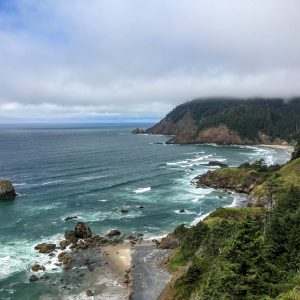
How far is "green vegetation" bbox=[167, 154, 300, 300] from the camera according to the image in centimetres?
2758

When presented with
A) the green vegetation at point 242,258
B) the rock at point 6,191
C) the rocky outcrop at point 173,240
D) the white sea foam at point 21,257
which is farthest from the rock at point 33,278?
the rock at point 6,191

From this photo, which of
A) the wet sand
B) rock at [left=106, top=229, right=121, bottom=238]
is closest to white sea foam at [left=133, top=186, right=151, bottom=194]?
rock at [left=106, top=229, right=121, bottom=238]

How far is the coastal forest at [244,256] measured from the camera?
27641 millimetres

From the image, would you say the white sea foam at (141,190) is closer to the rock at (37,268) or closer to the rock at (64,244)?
the rock at (64,244)

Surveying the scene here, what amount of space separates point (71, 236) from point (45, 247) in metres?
6.23

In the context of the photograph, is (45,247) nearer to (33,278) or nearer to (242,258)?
(33,278)

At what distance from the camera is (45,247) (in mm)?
67438

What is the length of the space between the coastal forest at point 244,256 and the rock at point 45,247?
21060 millimetres

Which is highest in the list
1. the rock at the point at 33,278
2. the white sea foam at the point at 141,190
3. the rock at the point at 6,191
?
the rock at the point at 6,191

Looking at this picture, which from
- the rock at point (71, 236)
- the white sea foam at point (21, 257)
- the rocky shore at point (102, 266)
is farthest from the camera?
the rock at point (71, 236)

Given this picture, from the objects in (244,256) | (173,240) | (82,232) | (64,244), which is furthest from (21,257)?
(244,256)

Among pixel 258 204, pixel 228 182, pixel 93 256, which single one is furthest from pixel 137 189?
pixel 93 256

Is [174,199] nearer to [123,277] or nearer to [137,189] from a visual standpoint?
[137,189]

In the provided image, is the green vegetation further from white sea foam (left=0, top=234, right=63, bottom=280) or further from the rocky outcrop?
white sea foam (left=0, top=234, right=63, bottom=280)
